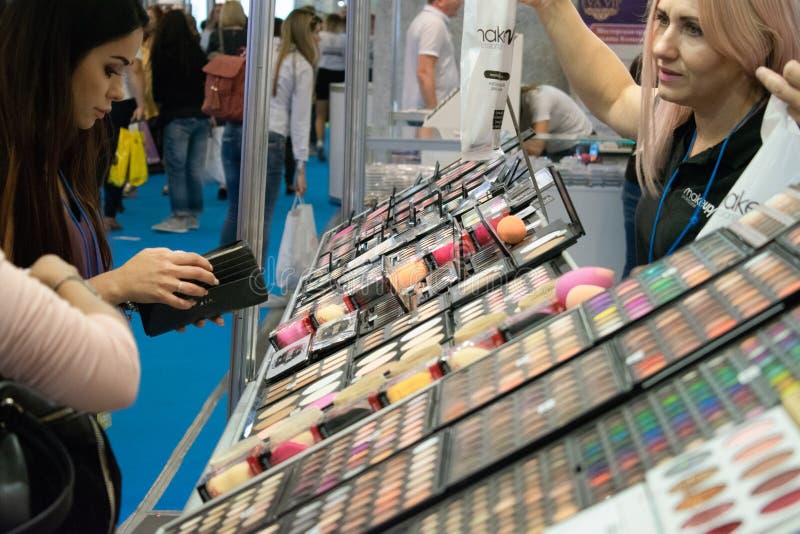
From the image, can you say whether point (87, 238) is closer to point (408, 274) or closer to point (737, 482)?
point (408, 274)

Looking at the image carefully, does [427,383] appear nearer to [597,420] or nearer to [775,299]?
[597,420]

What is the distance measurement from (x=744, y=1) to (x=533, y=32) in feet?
23.1

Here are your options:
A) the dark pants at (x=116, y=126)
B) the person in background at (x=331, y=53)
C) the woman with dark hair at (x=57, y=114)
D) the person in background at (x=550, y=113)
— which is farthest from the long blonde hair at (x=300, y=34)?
the person in background at (x=331, y=53)

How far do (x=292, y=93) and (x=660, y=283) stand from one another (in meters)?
5.17

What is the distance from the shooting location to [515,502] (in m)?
0.98

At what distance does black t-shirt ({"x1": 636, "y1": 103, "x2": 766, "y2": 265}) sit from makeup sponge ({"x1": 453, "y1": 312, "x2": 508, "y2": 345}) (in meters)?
0.52

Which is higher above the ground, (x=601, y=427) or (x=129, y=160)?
(x=601, y=427)

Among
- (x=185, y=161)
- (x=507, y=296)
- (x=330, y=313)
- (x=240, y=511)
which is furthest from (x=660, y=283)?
(x=185, y=161)

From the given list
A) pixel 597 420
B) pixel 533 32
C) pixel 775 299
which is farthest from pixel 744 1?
pixel 533 32

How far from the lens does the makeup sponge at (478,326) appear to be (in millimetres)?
1582

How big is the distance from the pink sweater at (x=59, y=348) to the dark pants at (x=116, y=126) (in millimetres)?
6011

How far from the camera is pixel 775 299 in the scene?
105cm

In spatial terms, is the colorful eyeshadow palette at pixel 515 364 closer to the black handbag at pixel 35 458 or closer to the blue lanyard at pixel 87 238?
the black handbag at pixel 35 458

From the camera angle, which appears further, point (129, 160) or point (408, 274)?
point (129, 160)
